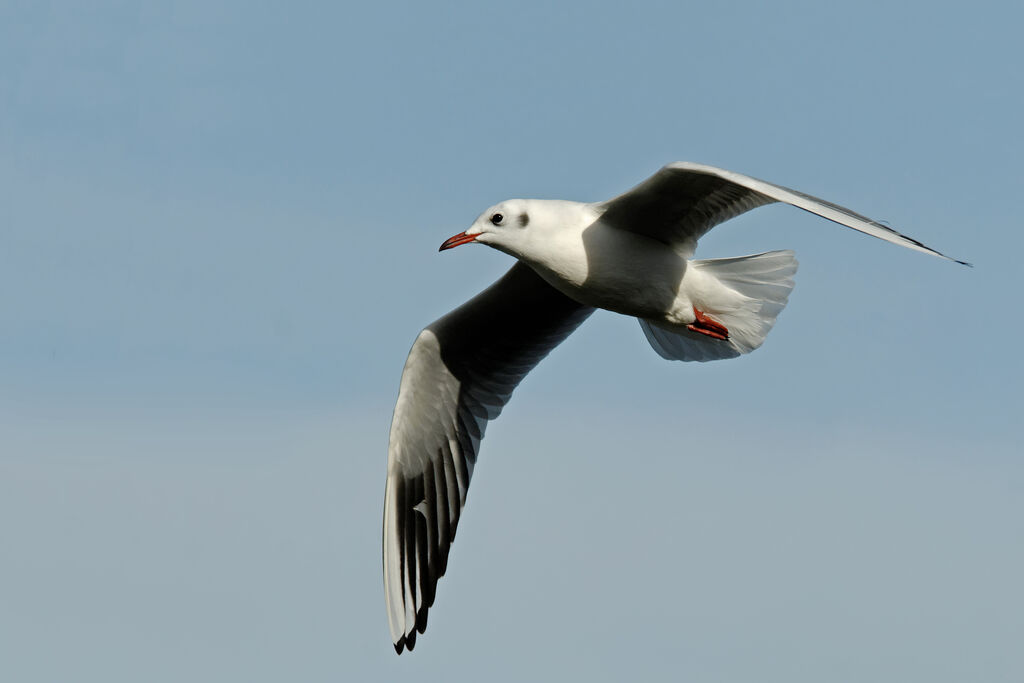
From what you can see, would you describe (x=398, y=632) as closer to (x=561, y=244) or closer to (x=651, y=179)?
(x=561, y=244)

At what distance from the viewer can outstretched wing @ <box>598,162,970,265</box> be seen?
25.5ft

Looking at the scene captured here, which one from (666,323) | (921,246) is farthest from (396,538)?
(921,246)

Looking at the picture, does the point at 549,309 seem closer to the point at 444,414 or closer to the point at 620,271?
the point at 444,414

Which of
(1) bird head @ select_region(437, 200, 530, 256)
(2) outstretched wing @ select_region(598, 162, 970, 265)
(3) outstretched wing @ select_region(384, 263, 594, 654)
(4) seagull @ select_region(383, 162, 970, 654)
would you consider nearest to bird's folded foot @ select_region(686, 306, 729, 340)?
(4) seagull @ select_region(383, 162, 970, 654)

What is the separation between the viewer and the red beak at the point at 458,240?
834cm

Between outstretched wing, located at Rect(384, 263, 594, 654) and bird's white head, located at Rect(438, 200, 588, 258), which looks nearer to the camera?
bird's white head, located at Rect(438, 200, 588, 258)

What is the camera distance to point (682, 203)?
8.20 meters

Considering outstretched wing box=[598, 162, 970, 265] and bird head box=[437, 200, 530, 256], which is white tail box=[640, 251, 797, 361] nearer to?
outstretched wing box=[598, 162, 970, 265]

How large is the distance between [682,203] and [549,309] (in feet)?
6.23

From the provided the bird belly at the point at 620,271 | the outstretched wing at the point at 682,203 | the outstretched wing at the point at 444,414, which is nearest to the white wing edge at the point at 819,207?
the outstretched wing at the point at 682,203

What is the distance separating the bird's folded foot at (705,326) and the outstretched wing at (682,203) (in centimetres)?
38

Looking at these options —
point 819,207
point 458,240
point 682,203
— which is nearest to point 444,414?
point 458,240

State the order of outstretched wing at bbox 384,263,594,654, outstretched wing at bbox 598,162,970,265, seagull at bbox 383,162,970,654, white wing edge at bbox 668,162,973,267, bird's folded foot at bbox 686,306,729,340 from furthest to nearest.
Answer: outstretched wing at bbox 384,263,594,654
bird's folded foot at bbox 686,306,729,340
seagull at bbox 383,162,970,654
outstretched wing at bbox 598,162,970,265
white wing edge at bbox 668,162,973,267

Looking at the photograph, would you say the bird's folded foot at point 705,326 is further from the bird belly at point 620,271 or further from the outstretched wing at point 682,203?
the outstretched wing at point 682,203
